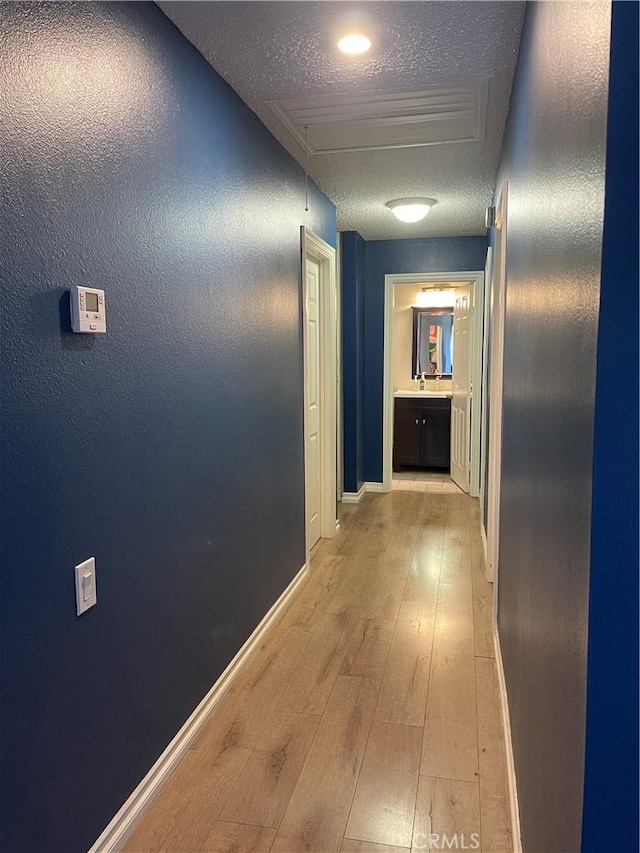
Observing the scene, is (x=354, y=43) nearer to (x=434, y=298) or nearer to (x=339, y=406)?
(x=339, y=406)

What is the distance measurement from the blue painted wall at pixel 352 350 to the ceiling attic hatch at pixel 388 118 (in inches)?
86.5

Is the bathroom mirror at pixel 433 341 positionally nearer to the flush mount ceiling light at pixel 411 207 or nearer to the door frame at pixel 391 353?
the door frame at pixel 391 353

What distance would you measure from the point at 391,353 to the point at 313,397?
1916mm

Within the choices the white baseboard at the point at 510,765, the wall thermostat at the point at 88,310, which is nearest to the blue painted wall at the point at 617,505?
the white baseboard at the point at 510,765

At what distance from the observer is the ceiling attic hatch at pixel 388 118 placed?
2521 mm

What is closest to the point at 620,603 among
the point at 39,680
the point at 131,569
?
the point at 39,680

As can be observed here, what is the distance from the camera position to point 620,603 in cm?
75

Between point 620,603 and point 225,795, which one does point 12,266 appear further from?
point 225,795

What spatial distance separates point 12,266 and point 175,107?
1017 mm

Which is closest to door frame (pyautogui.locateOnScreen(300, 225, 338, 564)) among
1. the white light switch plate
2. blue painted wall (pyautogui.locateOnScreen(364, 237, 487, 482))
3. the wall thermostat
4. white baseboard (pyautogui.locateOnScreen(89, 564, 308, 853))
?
blue painted wall (pyautogui.locateOnScreen(364, 237, 487, 482))

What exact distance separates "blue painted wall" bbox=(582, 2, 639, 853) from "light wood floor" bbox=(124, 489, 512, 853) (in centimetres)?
112

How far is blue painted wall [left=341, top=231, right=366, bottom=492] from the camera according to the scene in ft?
17.7

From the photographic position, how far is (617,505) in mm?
741

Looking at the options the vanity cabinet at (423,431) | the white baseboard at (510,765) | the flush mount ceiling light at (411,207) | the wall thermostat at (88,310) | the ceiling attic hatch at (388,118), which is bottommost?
the white baseboard at (510,765)
